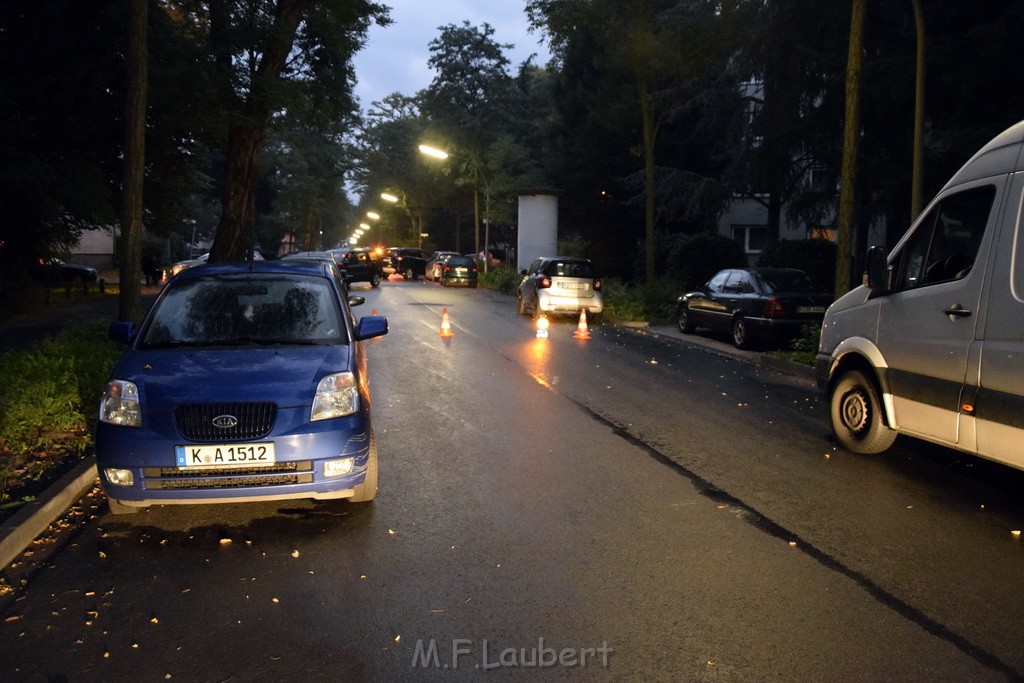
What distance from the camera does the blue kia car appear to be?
18.5 ft

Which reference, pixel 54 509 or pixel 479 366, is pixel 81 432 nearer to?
pixel 54 509

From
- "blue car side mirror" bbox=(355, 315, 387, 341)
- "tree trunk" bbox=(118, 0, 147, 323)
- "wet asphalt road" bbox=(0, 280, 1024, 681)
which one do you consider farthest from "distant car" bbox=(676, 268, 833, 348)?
"tree trunk" bbox=(118, 0, 147, 323)

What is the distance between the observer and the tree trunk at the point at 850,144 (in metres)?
14.5

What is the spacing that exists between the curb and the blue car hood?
100cm

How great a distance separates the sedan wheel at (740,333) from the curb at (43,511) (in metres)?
12.5

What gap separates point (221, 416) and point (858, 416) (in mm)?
5556

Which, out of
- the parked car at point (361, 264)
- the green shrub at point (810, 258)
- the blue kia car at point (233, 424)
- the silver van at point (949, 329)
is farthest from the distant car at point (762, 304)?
the parked car at point (361, 264)

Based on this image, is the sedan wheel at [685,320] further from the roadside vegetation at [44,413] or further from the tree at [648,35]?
the roadside vegetation at [44,413]

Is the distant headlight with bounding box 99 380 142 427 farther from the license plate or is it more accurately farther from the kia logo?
the kia logo

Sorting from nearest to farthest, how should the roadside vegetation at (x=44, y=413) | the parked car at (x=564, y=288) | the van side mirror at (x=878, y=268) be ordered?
the roadside vegetation at (x=44, y=413)
the van side mirror at (x=878, y=268)
the parked car at (x=564, y=288)

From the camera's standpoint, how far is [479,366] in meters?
14.1

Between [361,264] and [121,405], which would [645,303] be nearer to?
[121,405]

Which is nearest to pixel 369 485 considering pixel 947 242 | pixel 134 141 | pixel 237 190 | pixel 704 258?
pixel 947 242

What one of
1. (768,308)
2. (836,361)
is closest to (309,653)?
(836,361)
